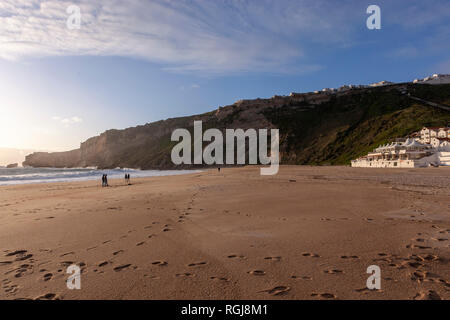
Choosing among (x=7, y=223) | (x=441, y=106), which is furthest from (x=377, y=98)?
(x=7, y=223)

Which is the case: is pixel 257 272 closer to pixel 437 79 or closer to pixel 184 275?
pixel 184 275

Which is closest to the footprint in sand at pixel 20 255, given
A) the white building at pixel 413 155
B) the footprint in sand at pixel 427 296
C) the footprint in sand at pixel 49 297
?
the footprint in sand at pixel 49 297

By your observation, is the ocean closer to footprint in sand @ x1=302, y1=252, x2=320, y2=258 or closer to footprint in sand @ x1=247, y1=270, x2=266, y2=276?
footprint in sand @ x1=247, y1=270, x2=266, y2=276

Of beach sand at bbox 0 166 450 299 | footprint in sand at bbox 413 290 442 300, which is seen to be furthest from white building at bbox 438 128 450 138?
footprint in sand at bbox 413 290 442 300

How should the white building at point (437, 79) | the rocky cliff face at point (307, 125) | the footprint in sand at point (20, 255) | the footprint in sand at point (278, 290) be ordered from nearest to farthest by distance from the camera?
the footprint in sand at point (278, 290)
the footprint in sand at point (20, 255)
the rocky cliff face at point (307, 125)
the white building at point (437, 79)

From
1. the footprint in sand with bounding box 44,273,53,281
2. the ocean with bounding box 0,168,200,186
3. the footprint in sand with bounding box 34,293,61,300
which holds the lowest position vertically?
the ocean with bounding box 0,168,200,186

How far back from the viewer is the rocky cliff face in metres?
76.2

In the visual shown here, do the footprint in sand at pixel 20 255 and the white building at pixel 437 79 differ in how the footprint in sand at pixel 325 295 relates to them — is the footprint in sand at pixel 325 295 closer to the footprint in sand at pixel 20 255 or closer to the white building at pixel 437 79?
the footprint in sand at pixel 20 255

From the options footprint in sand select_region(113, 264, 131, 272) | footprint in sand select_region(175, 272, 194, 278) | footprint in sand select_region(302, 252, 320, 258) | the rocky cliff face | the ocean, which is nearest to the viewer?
footprint in sand select_region(175, 272, 194, 278)

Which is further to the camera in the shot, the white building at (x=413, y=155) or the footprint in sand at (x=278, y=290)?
the white building at (x=413, y=155)

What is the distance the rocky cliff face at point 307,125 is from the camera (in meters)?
76.2

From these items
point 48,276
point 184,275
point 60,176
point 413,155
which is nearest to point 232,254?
point 184,275
